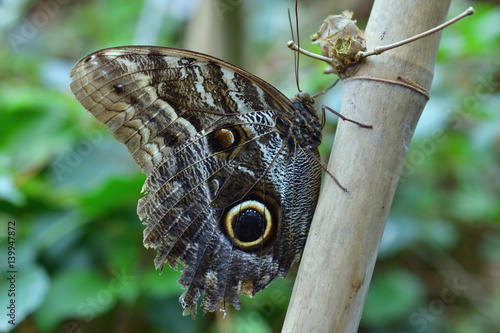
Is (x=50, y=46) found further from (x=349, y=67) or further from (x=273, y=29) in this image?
(x=349, y=67)
